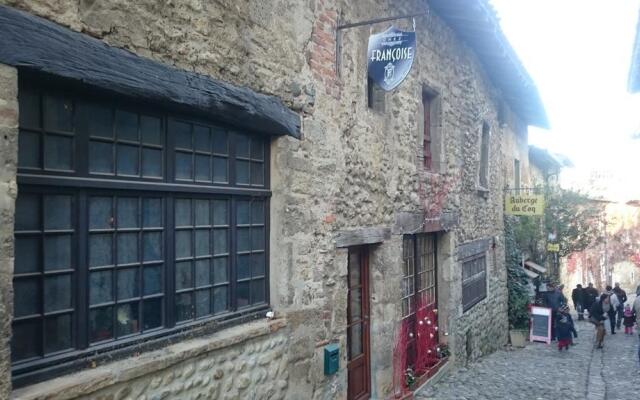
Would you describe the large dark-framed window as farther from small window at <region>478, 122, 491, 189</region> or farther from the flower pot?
the flower pot

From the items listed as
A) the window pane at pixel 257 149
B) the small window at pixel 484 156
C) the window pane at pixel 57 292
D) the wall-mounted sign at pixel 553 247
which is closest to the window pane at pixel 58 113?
the window pane at pixel 57 292

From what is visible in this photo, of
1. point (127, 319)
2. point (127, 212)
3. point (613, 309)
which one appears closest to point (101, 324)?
point (127, 319)

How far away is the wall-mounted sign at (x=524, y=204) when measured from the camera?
39.2ft

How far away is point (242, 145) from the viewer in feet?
14.7

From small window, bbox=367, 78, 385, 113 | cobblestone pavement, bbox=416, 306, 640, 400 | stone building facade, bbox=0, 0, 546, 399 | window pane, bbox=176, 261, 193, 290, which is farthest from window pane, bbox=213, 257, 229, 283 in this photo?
cobblestone pavement, bbox=416, 306, 640, 400

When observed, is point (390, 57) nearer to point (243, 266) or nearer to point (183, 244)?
point (243, 266)

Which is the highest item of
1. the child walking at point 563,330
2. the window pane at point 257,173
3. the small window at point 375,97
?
the small window at point 375,97

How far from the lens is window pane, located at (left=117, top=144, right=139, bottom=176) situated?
11.2 ft

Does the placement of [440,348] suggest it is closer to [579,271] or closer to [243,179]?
[243,179]

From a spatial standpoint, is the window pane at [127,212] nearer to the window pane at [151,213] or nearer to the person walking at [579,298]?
the window pane at [151,213]

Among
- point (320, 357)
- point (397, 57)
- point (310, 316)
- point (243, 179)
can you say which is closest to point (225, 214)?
point (243, 179)

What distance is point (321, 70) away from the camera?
17.4 ft

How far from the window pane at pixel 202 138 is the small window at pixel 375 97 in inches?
118

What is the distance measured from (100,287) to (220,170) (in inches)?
52.5
